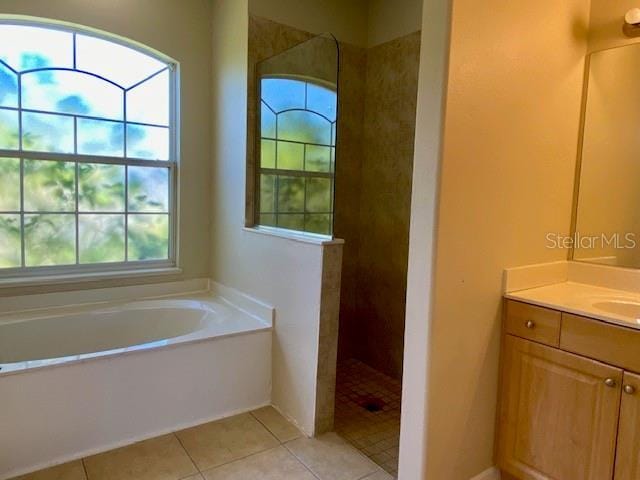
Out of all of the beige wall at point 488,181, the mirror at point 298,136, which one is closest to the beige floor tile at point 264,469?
the beige wall at point 488,181

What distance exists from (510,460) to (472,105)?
1.43m

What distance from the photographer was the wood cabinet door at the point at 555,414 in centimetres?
151

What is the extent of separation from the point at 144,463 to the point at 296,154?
1.84 m

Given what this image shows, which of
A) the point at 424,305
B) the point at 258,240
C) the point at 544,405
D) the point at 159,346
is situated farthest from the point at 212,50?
the point at 544,405

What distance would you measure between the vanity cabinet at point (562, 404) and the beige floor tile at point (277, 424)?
1.02 m

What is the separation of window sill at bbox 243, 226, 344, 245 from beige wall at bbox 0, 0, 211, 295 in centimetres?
61

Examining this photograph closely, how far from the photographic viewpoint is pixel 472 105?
5.19 feet

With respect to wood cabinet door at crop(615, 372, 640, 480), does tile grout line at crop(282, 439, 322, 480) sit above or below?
below

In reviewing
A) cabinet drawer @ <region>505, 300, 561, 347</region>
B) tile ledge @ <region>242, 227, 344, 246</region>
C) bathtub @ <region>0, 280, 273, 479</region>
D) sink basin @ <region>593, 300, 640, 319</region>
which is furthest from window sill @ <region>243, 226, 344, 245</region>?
sink basin @ <region>593, 300, 640, 319</region>

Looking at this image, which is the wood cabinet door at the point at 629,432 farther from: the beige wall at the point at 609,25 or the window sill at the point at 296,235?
the beige wall at the point at 609,25

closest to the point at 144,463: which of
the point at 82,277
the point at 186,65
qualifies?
the point at 82,277

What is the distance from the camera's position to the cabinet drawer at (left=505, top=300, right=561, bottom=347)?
1.65 metres

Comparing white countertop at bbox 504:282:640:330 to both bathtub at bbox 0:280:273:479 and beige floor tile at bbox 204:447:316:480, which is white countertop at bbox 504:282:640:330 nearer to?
beige floor tile at bbox 204:447:316:480

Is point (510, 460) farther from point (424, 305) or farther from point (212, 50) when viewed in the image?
point (212, 50)
